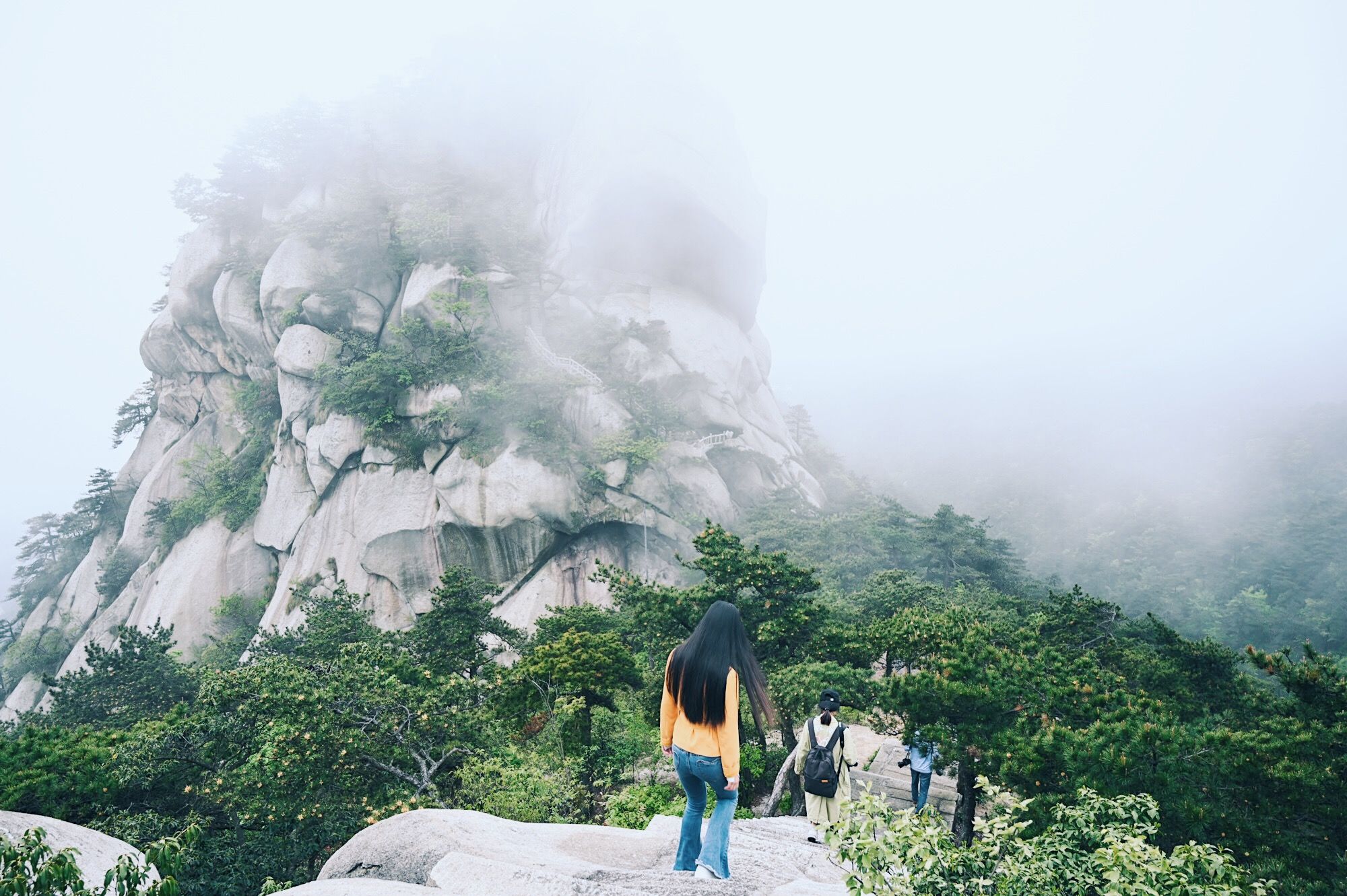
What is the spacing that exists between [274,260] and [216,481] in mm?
10605

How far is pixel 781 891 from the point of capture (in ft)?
11.0

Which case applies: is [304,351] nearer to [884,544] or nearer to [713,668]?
[884,544]

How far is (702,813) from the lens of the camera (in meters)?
3.49

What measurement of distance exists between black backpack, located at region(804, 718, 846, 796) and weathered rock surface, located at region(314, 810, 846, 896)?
451mm

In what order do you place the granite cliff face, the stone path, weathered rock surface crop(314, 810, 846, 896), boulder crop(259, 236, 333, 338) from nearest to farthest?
weathered rock surface crop(314, 810, 846, 896) < the stone path < the granite cliff face < boulder crop(259, 236, 333, 338)

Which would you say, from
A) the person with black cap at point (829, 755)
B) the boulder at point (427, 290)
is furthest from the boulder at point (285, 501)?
the person with black cap at point (829, 755)

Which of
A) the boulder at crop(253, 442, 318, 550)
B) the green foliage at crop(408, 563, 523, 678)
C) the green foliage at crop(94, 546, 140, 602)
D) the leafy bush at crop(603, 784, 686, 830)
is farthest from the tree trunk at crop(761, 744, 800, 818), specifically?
the green foliage at crop(94, 546, 140, 602)

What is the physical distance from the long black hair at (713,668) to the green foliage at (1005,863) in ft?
2.25

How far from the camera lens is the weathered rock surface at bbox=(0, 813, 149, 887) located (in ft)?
14.0

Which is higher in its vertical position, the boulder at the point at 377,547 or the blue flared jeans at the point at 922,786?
the boulder at the point at 377,547

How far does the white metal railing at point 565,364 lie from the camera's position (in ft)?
88.2

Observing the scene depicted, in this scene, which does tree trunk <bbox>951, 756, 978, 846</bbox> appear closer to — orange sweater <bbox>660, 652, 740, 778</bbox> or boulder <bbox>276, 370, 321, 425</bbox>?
orange sweater <bbox>660, 652, 740, 778</bbox>

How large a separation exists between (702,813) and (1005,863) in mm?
1594

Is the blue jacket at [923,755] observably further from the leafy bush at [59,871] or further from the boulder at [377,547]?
the boulder at [377,547]
